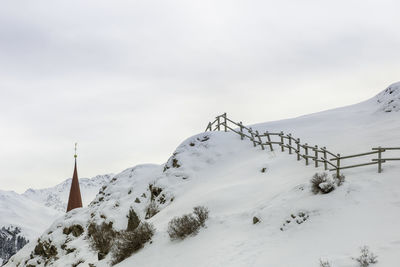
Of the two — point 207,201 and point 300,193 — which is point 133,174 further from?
point 300,193

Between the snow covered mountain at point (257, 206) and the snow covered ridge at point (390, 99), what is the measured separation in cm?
10

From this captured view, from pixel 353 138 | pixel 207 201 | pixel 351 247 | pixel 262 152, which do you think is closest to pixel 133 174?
pixel 262 152

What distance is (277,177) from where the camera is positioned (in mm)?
A: 15062

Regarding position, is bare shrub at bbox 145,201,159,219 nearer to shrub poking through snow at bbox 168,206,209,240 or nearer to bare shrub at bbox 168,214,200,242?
shrub poking through snow at bbox 168,206,209,240

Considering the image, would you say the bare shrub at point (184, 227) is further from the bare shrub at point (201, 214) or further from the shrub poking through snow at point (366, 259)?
the shrub poking through snow at point (366, 259)

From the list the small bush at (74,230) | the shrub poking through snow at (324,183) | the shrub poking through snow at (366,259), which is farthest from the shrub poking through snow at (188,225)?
the small bush at (74,230)

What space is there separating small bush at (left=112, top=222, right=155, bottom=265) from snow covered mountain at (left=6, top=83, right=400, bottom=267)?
0.99ft

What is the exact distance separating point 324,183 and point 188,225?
4.88 metres

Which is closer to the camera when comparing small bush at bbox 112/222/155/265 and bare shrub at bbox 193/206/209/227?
bare shrub at bbox 193/206/209/227

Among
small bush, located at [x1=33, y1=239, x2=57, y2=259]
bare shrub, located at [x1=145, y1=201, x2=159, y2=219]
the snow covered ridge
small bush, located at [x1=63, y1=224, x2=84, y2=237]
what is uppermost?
the snow covered ridge

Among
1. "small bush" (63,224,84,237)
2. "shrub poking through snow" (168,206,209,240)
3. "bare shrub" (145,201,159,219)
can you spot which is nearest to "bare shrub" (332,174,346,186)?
"shrub poking through snow" (168,206,209,240)

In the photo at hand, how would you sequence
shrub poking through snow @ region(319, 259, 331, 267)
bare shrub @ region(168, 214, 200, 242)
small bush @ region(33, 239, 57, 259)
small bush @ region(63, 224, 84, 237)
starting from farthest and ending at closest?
small bush @ region(63, 224, 84, 237)
small bush @ region(33, 239, 57, 259)
bare shrub @ region(168, 214, 200, 242)
shrub poking through snow @ region(319, 259, 331, 267)

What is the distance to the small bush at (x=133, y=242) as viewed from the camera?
13609 millimetres

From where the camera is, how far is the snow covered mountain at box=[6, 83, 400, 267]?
905 centimetres
